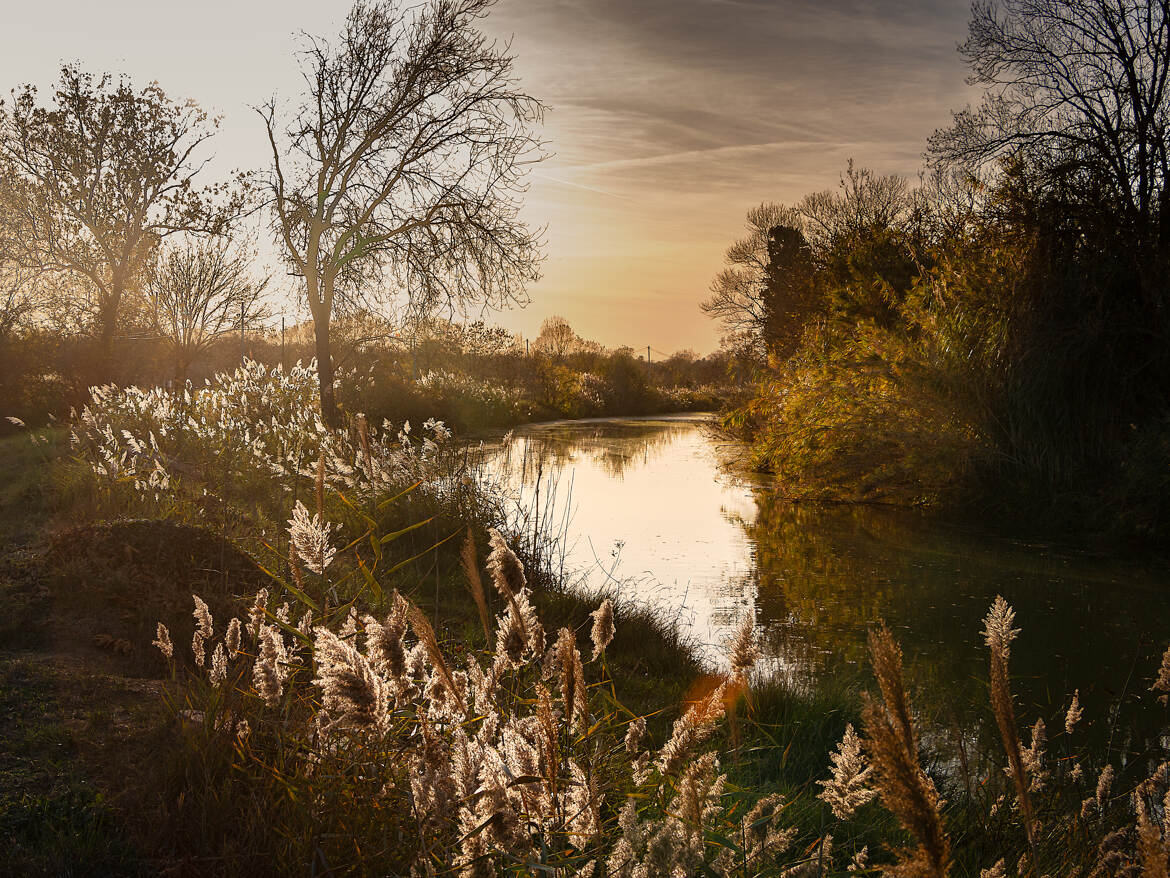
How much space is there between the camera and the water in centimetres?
577

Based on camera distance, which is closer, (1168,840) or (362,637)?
(1168,840)

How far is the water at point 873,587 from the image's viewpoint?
18.9 ft

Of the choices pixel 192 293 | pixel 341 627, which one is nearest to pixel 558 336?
pixel 192 293

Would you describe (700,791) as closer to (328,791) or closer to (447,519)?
(328,791)

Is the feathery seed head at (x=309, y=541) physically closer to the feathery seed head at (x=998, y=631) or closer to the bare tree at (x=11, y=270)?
the feathery seed head at (x=998, y=631)

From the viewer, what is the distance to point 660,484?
1485 centimetres

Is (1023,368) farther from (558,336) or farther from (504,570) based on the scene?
(558,336)

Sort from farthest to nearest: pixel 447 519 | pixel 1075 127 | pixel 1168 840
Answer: pixel 1075 127 → pixel 447 519 → pixel 1168 840

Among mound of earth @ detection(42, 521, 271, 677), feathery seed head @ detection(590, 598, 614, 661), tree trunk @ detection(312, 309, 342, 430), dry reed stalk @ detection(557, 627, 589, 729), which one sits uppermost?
tree trunk @ detection(312, 309, 342, 430)

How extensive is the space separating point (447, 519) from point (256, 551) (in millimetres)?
2000

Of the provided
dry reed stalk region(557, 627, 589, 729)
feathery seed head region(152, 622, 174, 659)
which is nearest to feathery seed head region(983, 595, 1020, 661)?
dry reed stalk region(557, 627, 589, 729)

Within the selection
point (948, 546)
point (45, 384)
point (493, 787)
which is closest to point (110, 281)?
point (45, 384)

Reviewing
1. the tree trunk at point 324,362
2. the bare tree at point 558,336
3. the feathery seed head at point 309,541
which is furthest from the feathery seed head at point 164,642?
the bare tree at point 558,336

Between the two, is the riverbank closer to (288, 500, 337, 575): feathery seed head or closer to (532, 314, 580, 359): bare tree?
(288, 500, 337, 575): feathery seed head
